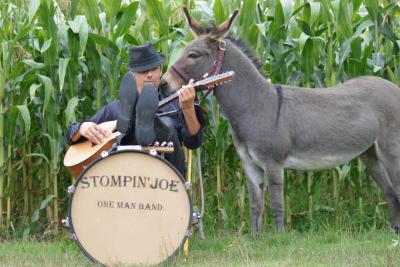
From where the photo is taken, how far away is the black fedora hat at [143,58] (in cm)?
681

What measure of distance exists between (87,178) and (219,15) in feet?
10.1

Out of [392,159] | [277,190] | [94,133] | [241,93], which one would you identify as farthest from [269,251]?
[94,133]

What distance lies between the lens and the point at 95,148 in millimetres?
6473

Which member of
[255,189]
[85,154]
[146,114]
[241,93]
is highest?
[241,93]

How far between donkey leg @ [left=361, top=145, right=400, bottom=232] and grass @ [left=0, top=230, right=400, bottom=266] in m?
0.23

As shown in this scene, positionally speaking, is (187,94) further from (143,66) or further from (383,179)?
(383,179)

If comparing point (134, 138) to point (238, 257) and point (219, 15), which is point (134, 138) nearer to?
point (238, 257)

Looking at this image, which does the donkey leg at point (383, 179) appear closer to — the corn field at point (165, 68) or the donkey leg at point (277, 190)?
the corn field at point (165, 68)

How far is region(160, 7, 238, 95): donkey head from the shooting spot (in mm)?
7309

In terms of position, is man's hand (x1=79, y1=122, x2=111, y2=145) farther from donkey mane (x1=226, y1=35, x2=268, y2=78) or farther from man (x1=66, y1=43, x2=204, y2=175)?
donkey mane (x1=226, y1=35, x2=268, y2=78)

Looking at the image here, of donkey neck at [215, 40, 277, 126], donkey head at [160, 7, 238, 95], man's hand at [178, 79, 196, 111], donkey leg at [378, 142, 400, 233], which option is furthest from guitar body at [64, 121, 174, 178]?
donkey leg at [378, 142, 400, 233]

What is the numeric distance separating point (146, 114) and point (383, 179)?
3113mm

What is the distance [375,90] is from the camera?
7.97 metres

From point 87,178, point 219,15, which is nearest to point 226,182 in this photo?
point 219,15
